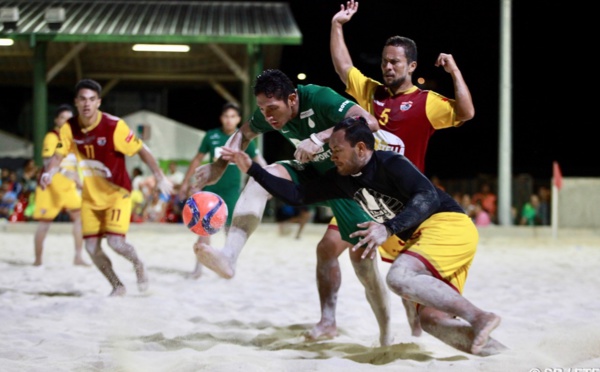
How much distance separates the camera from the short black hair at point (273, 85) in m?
4.67

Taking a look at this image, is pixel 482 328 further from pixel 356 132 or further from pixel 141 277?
pixel 141 277

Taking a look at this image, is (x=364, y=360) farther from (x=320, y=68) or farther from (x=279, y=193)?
(x=320, y=68)

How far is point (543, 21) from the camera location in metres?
32.9

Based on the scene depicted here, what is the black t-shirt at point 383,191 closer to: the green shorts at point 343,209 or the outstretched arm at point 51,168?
the green shorts at point 343,209

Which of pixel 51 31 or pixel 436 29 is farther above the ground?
pixel 436 29

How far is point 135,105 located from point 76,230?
18.3 meters

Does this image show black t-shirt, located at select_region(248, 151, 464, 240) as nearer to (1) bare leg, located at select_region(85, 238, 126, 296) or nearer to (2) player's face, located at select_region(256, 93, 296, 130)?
(2) player's face, located at select_region(256, 93, 296, 130)

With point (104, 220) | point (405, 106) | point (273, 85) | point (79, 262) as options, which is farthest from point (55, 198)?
point (405, 106)

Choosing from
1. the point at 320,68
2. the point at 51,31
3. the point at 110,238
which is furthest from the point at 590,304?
the point at 320,68

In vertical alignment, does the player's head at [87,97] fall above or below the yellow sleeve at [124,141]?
above

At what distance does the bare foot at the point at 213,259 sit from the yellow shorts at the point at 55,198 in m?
5.80

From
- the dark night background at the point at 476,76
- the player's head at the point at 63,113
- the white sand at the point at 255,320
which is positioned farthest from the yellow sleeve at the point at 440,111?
the dark night background at the point at 476,76

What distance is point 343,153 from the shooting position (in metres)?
4.29

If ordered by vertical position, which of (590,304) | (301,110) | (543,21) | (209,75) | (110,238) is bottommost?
(590,304)
